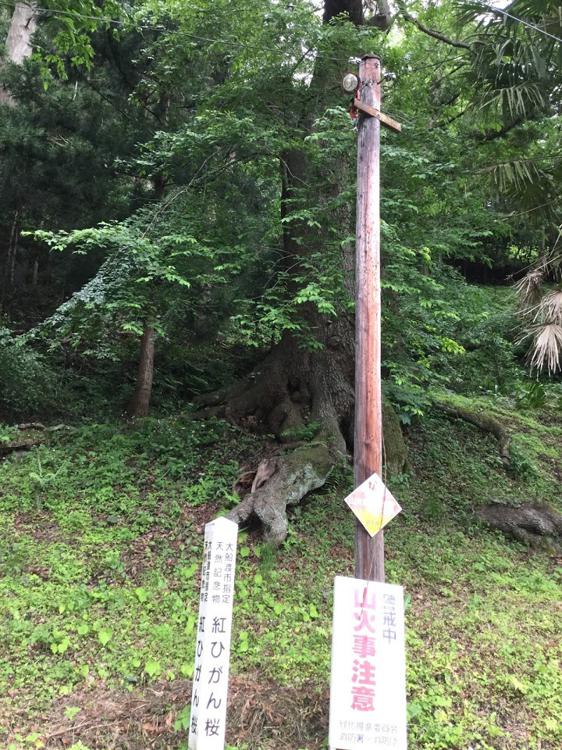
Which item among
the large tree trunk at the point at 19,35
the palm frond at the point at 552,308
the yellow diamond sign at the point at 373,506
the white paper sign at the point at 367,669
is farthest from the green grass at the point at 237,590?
the large tree trunk at the point at 19,35

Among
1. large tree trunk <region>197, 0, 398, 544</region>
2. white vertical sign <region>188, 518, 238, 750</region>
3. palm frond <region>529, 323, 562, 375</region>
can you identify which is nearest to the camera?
white vertical sign <region>188, 518, 238, 750</region>

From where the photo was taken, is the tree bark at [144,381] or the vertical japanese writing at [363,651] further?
the tree bark at [144,381]

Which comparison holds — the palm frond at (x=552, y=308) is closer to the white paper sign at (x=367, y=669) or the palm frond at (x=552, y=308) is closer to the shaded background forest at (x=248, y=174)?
the shaded background forest at (x=248, y=174)

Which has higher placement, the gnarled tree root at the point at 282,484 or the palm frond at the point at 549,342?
the palm frond at the point at 549,342

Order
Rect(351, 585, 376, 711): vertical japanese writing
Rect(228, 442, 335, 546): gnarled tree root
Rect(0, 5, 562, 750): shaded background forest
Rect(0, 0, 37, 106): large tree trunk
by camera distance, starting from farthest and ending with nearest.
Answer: Rect(0, 0, 37, 106): large tree trunk → Rect(228, 442, 335, 546): gnarled tree root → Rect(0, 5, 562, 750): shaded background forest → Rect(351, 585, 376, 711): vertical japanese writing

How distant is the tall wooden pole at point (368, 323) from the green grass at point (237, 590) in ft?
4.13

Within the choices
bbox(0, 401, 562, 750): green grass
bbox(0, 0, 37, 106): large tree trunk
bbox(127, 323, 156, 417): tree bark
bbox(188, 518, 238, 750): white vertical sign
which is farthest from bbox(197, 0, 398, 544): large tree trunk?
bbox(0, 0, 37, 106): large tree trunk

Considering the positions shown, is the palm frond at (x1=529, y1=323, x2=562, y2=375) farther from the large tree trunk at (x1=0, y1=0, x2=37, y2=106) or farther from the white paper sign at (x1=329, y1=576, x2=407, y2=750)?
the large tree trunk at (x1=0, y1=0, x2=37, y2=106)

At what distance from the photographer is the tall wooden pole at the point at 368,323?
380cm

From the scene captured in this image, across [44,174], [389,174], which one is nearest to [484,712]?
[389,174]

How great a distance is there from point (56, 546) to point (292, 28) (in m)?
6.80

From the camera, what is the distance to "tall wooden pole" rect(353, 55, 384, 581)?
3.80m

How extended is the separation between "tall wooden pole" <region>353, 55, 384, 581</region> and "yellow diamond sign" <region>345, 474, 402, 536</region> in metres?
0.08

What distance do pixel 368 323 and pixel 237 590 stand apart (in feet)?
10.2
